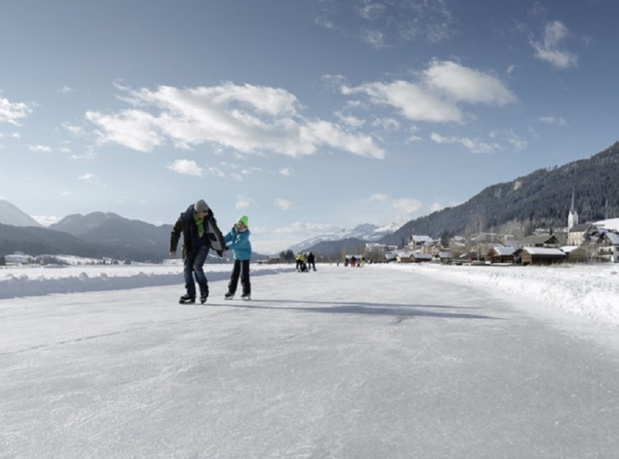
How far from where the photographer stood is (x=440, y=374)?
3.20m

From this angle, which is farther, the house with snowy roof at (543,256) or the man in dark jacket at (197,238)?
the house with snowy roof at (543,256)

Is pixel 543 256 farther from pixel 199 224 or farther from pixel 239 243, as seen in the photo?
pixel 199 224

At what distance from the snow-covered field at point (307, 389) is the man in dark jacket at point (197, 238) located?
2514 millimetres

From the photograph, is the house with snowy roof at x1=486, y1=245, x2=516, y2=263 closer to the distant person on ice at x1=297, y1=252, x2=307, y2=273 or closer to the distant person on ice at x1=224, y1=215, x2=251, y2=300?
the distant person on ice at x1=297, y1=252, x2=307, y2=273

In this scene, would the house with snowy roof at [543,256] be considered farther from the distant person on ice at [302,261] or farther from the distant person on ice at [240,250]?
the distant person on ice at [240,250]

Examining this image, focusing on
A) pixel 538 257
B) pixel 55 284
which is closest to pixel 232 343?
pixel 55 284

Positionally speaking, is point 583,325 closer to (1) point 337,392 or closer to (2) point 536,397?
(2) point 536,397

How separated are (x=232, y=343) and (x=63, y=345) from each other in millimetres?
1682

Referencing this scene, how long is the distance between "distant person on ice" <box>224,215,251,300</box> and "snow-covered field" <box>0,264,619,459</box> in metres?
3.35

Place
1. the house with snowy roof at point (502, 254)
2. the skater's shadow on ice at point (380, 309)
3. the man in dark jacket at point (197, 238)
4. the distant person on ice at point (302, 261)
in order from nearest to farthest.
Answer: the skater's shadow on ice at point (380, 309) < the man in dark jacket at point (197, 238) < the distant person on ice at point (302, 261) < the house with snowy roof at point (502, 254)

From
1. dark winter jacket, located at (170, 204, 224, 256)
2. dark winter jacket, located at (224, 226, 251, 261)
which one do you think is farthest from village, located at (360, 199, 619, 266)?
dark winter jacket, located at (170, 204, 224, 256)

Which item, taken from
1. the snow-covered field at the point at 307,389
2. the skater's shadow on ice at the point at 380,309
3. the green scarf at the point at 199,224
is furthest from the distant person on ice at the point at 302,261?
the snow-covered field at the point at 307,389

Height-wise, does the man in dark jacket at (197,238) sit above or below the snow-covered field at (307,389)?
above

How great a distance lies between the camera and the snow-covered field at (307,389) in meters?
1.99
